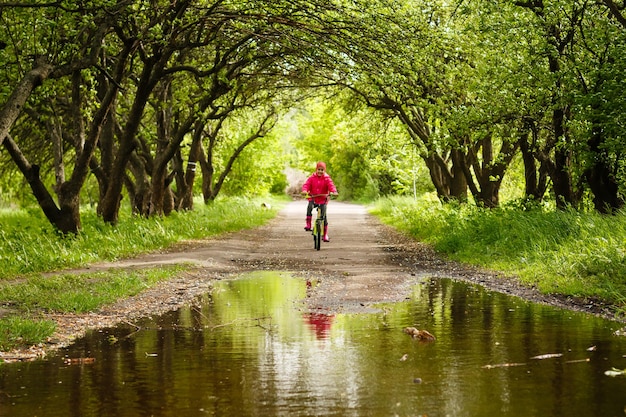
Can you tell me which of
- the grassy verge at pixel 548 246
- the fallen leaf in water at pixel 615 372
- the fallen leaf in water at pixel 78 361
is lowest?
the fallen leaf in water at pixel 78 361

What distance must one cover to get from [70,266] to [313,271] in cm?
463

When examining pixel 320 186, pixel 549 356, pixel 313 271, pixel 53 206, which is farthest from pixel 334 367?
pixel 53 206

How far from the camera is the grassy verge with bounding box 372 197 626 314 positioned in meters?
11.5

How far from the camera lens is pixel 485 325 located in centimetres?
898

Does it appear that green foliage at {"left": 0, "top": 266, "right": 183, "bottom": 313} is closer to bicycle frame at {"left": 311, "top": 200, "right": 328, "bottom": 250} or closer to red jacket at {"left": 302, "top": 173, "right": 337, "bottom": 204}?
red jacket at {"left": 302, "top": 173, "right": 337, "bottom": 204}

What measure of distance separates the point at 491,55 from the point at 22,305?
11.8 metres

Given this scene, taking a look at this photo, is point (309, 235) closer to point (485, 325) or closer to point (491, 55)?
point (491, 55)

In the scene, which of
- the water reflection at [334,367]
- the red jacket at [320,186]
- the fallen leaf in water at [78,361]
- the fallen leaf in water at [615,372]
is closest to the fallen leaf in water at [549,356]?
the water reflection at [334,367]

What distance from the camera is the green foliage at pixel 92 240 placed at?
14.9 m

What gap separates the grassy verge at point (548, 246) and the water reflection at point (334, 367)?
1.71 metres

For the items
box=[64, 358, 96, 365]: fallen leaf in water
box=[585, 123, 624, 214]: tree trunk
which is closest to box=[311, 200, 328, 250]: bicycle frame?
box=[585, 123, 624, 214]: tree trunk

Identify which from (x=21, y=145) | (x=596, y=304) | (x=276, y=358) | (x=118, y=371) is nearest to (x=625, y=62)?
(x=596, y=304)

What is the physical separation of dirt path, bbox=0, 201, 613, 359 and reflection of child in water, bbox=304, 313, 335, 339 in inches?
18.5

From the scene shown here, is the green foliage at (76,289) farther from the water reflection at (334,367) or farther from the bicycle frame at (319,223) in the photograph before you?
the bicycle frame at (319,223)
